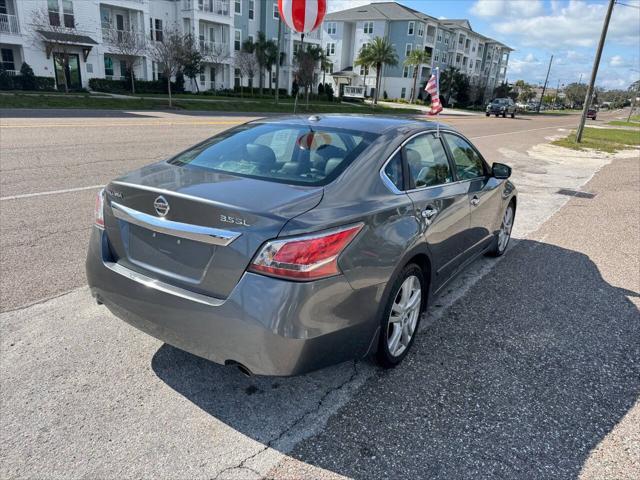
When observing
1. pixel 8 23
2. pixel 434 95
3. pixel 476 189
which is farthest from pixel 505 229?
pixel 8 23

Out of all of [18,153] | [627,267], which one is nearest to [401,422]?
[627,267]

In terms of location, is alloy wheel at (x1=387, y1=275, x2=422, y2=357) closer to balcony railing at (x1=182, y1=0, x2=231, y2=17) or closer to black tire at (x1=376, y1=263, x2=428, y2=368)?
black tire at (x1=376, y1=263, x2=428, y2=368)

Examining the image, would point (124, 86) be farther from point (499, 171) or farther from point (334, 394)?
point (334, 394)

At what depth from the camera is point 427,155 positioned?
379cm

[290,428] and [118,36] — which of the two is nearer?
[290,428]

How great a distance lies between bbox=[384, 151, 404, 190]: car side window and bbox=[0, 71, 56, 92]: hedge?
3476 centimetres

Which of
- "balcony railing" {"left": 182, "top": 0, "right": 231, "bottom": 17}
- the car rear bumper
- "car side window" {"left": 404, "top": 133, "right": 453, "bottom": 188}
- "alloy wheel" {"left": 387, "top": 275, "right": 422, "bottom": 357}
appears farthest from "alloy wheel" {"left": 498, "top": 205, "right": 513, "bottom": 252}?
"balcony railing" {"left": 182, "top": 0, "right": 231, "bottom": 17}

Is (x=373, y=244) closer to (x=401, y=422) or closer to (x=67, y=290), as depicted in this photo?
(x=401, y=422)

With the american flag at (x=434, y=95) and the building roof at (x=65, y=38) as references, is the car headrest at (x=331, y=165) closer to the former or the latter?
the american flag at (x=434, y=95)

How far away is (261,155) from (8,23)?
3753cm

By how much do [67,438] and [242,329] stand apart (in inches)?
42.6

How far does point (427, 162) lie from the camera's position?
3.75 metres

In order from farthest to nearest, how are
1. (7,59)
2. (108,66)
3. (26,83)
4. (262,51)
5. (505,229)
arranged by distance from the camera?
(262,51), (108,66), (7,59), (26,83), (505,229)

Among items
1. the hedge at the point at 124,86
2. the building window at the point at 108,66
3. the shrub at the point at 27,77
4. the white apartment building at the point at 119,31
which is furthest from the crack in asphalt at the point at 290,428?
the building window at the point at 108,66
